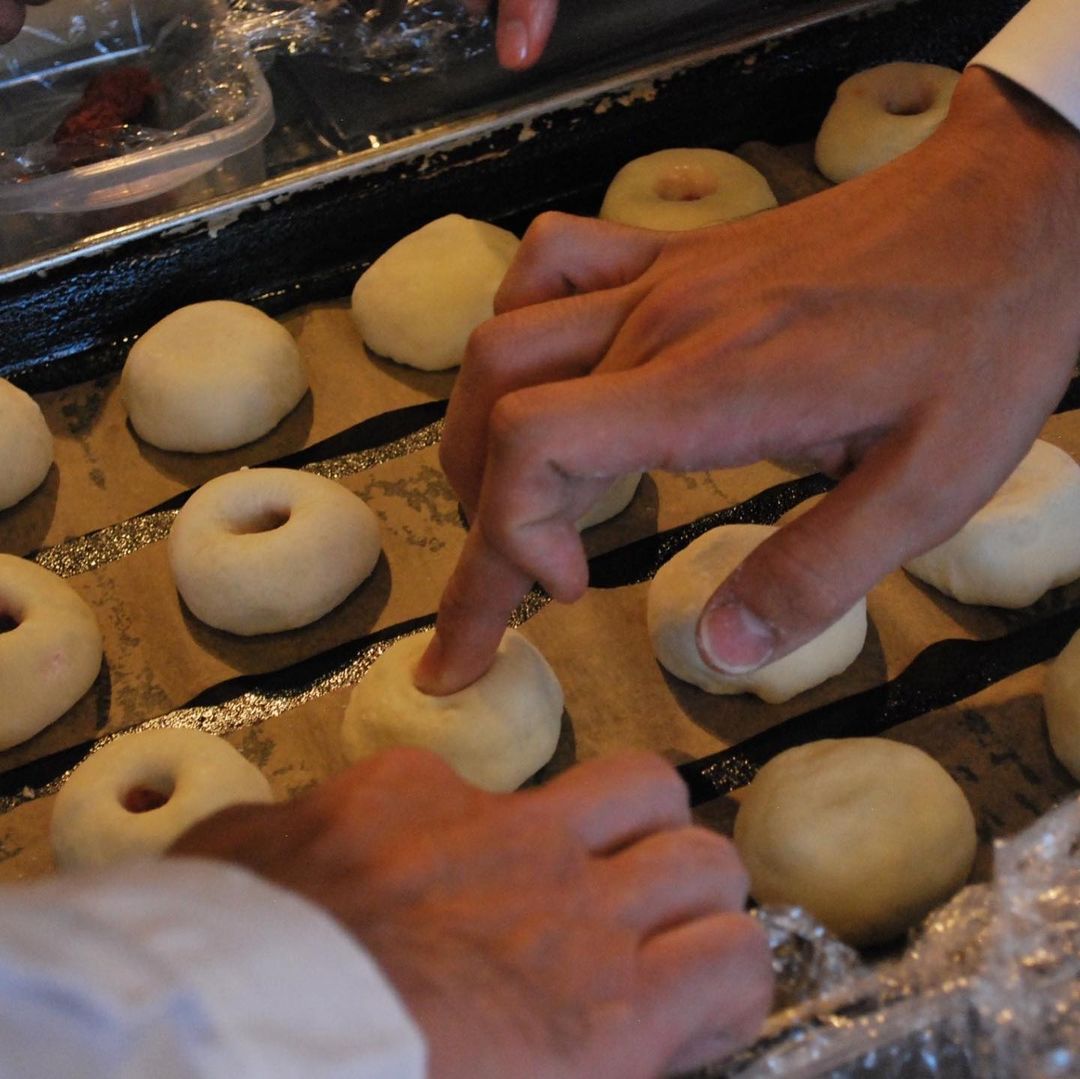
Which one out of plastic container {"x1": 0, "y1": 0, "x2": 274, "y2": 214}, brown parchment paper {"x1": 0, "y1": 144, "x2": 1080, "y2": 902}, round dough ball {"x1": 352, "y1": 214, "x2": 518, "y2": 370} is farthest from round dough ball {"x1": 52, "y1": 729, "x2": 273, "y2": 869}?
plastic container {"x1": 0, "y1": 0, "x2": 274, "y2": 214}

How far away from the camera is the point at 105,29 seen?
242cm

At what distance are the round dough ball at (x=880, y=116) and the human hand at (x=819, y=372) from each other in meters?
0.94

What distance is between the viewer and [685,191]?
7.60ft

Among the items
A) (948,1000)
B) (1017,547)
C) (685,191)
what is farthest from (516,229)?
(948,1000)

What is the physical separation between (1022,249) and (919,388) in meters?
0.21

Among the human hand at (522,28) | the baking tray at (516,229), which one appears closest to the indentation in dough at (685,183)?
the baking tray at (516,229)

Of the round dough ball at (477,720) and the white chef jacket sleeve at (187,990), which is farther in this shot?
the round dough ball at (477,720)

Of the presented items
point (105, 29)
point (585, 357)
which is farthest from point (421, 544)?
point (105, 29)

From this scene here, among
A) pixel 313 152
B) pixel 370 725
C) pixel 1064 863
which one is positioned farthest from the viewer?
pixel 313 152

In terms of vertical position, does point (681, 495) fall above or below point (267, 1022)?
below

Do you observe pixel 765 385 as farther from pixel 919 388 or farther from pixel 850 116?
pixel 850 116

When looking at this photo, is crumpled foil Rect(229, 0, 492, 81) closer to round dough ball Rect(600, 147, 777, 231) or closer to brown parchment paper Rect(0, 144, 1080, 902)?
round dough ball Rect(600, 147, 777, 231)

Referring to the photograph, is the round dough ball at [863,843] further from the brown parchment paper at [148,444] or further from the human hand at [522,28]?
the human hand at [522,28]

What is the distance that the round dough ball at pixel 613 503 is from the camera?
192 cm
